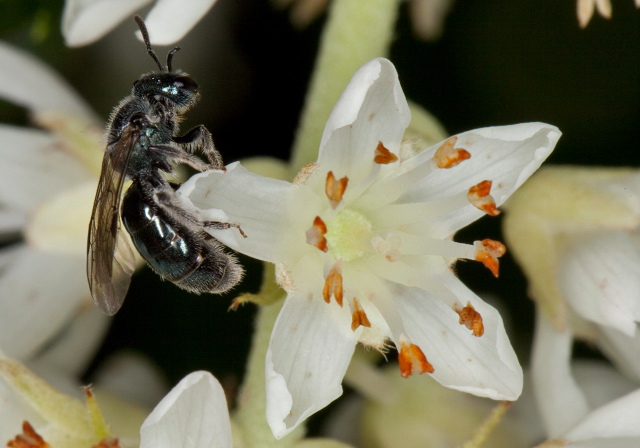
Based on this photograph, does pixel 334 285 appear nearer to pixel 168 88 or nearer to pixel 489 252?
pixel 489 252

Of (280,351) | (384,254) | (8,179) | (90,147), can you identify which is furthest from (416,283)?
(8,179)

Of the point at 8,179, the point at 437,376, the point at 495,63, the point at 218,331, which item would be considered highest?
the point at 8,179

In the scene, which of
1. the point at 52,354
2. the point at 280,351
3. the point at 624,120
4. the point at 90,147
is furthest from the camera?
the point at 624,120

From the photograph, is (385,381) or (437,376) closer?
(437,376)

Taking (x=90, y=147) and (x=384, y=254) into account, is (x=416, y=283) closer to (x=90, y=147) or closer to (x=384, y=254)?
(x=384, y=254)

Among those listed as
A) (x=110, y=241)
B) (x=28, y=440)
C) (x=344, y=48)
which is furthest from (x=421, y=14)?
(x=28, y=440)

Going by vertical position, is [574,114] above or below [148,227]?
below
